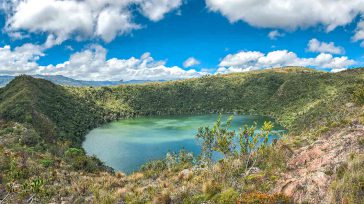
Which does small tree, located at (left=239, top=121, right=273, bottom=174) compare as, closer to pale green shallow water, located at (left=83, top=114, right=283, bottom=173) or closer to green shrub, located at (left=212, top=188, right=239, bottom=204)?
green shrub, located at (left=212, top=188, right=239, bottom=204)

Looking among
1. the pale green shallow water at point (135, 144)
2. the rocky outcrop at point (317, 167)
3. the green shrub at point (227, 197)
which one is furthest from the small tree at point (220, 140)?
the pale green shallow water at point (135, 144)

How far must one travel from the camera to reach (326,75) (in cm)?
18825

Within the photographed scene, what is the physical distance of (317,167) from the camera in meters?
18.9

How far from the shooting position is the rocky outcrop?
50.1 feet

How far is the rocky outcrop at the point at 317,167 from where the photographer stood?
50.1ft

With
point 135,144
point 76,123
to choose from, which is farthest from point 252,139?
point 76,123

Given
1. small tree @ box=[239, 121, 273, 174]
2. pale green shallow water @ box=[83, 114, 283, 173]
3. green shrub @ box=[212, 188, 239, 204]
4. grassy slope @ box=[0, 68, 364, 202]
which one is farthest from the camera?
pale green shallow water @ box=[83, 114, 283, 173]

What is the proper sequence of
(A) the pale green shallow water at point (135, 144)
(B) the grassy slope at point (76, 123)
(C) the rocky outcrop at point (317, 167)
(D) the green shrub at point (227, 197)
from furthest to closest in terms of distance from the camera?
(A) the pale green shallow water at point (135, 144) → (B) the grassy slope at point (76, 123) → (D) the green shrub at point (227, 197) → (C) the rocky outcrop at point (317, 167)

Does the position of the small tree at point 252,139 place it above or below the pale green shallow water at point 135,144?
above

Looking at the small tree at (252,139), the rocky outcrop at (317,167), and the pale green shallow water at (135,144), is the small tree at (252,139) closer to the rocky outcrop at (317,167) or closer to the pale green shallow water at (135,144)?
the rocky outcrop at (317,167)

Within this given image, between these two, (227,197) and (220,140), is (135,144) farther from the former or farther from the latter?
(227,197)

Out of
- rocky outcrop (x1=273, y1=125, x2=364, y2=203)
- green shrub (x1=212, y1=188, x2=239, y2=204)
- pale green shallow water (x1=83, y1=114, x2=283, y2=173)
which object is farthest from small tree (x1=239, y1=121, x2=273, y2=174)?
pale green shallow water (x1=83, y1=114, x2=283, y2=173)

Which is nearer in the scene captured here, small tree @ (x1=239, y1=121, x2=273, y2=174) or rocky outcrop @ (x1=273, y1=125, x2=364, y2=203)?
rocky outcrop @ (x1=273, y1=125, x2=364, y2=203)

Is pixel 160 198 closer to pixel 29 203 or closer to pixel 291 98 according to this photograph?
pixel 29 203
